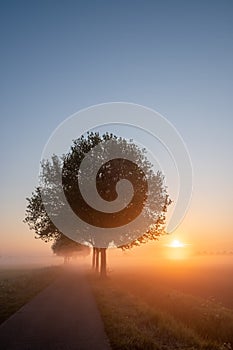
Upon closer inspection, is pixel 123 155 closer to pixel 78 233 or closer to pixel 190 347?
pixel 78 233

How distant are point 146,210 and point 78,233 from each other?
9.45 meters

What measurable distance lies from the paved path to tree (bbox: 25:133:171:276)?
19.5 meters

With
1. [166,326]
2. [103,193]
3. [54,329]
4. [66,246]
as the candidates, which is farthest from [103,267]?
[66,246]

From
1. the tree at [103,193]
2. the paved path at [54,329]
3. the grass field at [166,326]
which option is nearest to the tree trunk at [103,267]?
the tree at [103,193]

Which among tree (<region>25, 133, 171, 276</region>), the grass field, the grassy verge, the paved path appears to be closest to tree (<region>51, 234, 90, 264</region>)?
tree (<region>25, 133, 171, 276</region>)

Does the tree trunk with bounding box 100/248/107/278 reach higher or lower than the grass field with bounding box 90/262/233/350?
higher

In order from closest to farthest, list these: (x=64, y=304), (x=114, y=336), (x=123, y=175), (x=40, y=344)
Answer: (x=40, y=344) → (x=114, y=336) → (x=64, y=304) → (x=123, y=175)

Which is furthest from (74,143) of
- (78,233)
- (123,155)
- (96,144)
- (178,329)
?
(178,329)

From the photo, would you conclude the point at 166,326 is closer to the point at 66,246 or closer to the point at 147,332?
the point at 147,332

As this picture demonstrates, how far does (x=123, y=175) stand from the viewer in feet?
130

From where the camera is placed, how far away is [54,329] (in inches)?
551

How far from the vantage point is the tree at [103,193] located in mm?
39656

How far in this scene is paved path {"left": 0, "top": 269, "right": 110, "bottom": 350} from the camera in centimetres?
1171

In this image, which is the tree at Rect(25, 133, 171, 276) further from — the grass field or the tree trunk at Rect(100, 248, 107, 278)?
the grass field
